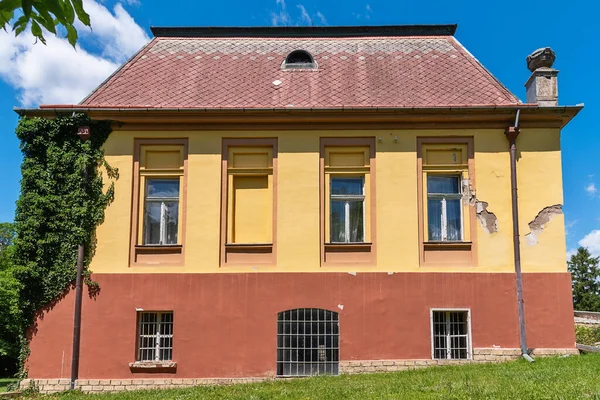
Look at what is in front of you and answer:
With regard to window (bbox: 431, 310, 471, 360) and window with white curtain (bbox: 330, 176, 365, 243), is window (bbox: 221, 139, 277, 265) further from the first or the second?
window (bbox: 431, 310, 471, 360)

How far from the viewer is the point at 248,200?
1301 centimetres

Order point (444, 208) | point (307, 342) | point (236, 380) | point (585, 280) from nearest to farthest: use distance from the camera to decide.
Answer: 1. point (236, 380)
2. point (307, 342)
3. point (444, 208)
4. point (585, 280)

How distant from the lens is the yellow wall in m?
12.4

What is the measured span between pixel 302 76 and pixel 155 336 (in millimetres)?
7527

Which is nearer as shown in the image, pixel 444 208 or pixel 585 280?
pixel 444 208

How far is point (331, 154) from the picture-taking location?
13.0 meters

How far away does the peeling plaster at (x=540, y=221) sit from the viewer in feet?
40.7

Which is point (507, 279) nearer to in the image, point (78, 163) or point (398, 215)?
point (398, 215)

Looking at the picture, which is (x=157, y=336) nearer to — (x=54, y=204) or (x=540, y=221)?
(x=54, y=204)

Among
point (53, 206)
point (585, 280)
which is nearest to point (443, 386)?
point (53, 206)

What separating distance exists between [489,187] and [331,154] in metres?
3.81

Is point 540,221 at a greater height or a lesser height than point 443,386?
greater

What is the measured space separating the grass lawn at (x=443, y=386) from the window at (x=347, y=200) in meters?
2.82

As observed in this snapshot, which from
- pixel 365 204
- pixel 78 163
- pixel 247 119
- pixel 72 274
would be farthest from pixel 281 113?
pixel 72 274
